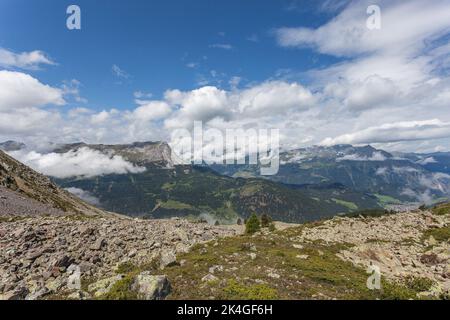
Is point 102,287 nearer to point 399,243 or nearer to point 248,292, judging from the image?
point 248,292

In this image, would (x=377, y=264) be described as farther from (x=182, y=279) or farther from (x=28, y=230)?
(x=28, y=230)

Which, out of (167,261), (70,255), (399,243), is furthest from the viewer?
(399,243)

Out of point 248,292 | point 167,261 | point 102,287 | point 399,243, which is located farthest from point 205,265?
point 399,243

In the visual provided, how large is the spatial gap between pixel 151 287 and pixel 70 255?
15.1 metres

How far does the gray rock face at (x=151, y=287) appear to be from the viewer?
1981cm

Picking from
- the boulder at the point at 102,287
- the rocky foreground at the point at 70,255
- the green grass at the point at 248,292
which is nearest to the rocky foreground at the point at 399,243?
the green grass at the point at 248,292

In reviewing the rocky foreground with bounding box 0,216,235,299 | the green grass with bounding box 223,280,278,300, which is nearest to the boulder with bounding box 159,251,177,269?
the rocky foreground with bounding box 0,216,235,299

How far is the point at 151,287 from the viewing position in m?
20.2

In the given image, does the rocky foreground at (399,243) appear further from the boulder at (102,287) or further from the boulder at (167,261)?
the boulder at (102,287)

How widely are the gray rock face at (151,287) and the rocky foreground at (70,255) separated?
0.23m

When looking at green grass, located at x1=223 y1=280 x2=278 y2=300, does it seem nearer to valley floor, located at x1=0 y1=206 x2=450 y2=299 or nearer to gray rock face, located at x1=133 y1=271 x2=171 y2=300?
valley floor, located at x1=0 y1=206 x2=450 y2=299

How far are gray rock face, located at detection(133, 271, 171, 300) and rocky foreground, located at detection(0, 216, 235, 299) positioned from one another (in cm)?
23
